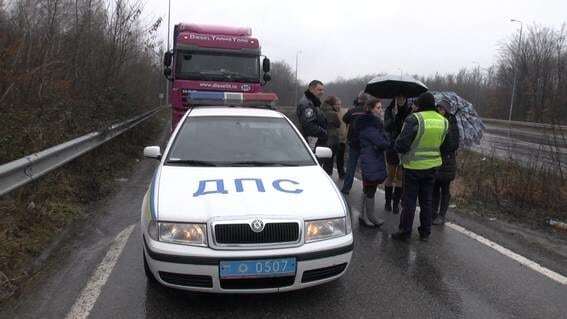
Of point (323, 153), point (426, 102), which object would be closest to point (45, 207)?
point (323, 153)

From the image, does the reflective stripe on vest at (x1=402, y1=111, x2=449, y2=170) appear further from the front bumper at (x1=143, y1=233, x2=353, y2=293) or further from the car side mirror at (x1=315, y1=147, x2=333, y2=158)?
A: the front bumper at (x1=143, y1=233, x2=353, y2=293)

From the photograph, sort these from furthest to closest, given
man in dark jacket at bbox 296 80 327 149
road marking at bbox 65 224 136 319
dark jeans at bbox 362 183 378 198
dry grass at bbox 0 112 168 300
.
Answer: man in dark jacket at bbox 296 80 327 149 → dark jeans at bbox 362 183 378 198 → dry grass at bbox 0 112 168 300 → road marking at bbox 65 224 136 319

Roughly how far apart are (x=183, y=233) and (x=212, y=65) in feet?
33.9

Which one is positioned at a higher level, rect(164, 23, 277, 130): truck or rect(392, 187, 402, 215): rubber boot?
rect(164, 23, 277, 130): truck

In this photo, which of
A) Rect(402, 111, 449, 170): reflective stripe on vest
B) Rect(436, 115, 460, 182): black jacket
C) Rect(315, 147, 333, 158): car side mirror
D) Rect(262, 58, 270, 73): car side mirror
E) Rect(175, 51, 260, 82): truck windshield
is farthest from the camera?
Rect(262, 58, 270, 73): car side mirror

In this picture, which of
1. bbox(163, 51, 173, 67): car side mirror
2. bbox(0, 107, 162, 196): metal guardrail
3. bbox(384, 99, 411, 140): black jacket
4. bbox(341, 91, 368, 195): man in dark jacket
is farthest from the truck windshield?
bbox(384, 99, 411, 140): black jacket

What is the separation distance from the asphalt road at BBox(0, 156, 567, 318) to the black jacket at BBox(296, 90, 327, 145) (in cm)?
260

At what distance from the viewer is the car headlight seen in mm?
3961

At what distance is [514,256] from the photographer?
5652 millimetres

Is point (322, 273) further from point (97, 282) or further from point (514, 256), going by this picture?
point (514, 256)

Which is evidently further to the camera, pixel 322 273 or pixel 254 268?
pixel 322 273

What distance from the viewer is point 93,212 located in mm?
7055

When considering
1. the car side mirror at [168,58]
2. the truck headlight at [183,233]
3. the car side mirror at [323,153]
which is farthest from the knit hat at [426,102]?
the car side mirror at [168,58]

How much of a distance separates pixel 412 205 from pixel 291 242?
2733 mm
